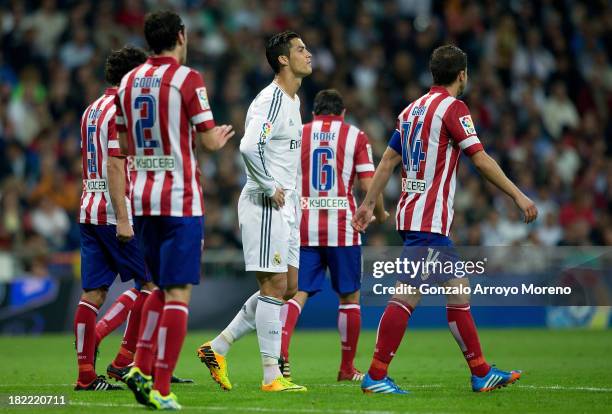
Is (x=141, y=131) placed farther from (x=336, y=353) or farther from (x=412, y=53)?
(x=412, y=53)

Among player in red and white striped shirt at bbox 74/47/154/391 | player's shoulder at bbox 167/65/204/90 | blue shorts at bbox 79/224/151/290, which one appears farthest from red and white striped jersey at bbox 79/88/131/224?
player's shoulder at bbox 167/65/204/90

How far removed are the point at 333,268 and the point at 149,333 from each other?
350 centimetres

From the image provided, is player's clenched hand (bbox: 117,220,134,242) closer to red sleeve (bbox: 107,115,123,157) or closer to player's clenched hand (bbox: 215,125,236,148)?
red sleeve (bbox: 107,115,123,157)

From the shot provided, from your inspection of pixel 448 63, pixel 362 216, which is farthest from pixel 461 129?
pixel 362 216

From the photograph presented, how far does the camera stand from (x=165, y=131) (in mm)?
7316

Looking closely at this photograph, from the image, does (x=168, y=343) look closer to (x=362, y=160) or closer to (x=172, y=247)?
(x=172, y=247)

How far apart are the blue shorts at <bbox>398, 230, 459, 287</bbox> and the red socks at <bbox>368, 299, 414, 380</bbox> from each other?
20 centimetres

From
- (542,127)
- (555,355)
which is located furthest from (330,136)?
(542,127)

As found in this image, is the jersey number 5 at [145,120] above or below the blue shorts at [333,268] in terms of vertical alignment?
above

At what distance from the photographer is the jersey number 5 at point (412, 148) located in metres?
8.46

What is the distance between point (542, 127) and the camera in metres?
21.7

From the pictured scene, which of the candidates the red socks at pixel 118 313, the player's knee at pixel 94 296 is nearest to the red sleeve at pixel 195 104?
the player's knee at pixel 94 296

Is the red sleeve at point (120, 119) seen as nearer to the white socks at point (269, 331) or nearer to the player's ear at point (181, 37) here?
the player's ear at point (181, 37)

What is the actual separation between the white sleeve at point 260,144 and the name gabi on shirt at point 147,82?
114cm
